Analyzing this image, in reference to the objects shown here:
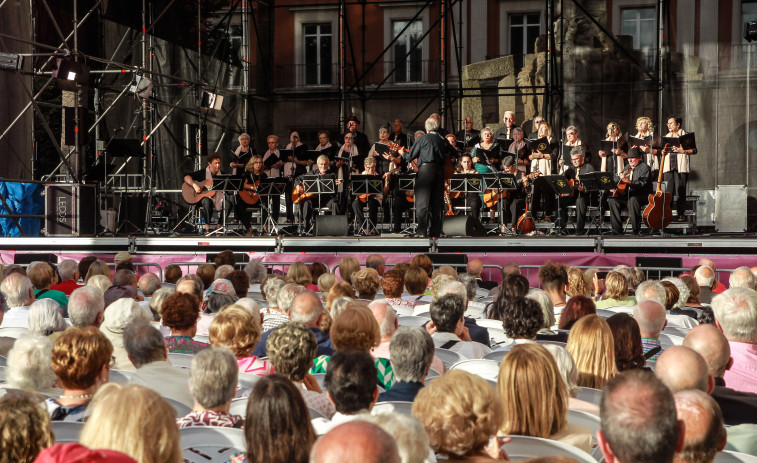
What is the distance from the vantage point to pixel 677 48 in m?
20.2

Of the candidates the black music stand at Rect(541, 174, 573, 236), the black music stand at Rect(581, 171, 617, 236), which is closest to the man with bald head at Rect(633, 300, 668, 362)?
the black music stand at Rect(581, 171, 617, 236)

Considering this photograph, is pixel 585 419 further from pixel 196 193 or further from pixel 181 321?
pixel 196 193

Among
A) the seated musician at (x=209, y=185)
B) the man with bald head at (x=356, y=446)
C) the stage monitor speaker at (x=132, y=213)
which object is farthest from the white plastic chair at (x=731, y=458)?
the stage monitor speaker at (x=132, y=213)

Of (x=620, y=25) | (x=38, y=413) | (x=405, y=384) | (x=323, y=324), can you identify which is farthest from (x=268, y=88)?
(x=38, y=413)

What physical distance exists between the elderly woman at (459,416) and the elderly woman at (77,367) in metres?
1.67

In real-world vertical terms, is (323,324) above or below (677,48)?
below

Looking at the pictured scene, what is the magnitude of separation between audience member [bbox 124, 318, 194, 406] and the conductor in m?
8.29

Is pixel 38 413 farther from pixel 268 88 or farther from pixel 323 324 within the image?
pixel 268 88

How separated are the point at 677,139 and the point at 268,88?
1301cm

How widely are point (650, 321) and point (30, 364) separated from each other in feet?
10.0

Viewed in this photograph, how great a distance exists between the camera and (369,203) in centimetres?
1512

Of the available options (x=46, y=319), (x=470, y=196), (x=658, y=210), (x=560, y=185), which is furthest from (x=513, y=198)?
(x=46, y=319)

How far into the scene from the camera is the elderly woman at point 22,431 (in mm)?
2221

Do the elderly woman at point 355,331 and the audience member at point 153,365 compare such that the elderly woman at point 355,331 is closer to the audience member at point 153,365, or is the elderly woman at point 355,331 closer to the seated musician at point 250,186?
the audience member at point 153,365
